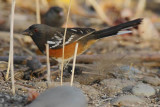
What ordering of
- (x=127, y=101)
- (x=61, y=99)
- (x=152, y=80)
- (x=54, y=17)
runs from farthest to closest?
1. (x=54, y=17)
2. (x=152, y=80)
3. (x=127, y=101)
4. (x=61, y=99)

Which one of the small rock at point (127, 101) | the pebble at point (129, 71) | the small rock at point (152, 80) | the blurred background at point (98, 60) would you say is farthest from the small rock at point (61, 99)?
the pebble at point (129, 71)

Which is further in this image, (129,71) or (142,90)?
(129,71)

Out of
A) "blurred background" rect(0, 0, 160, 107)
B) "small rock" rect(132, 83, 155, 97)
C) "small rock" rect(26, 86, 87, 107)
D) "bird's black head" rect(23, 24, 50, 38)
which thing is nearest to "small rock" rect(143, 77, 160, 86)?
"blurred background" rect(0, 0, 160, 107)

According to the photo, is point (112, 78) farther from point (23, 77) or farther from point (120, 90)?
point (23, 77)

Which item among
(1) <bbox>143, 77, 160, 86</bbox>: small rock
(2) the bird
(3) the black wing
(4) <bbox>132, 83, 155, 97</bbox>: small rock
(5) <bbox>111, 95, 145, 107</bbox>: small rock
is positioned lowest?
(5) <bbox>111, 95, 145, 107</bbox>: small rock

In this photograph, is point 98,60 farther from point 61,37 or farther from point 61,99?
point 61,99

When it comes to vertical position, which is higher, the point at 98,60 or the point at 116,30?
the point at 116,30

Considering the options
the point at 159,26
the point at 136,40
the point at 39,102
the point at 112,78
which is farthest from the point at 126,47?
the point at 39,102

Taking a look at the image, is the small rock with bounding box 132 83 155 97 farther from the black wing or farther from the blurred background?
the black wing

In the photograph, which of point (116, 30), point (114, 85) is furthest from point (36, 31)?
point (114, 85)
